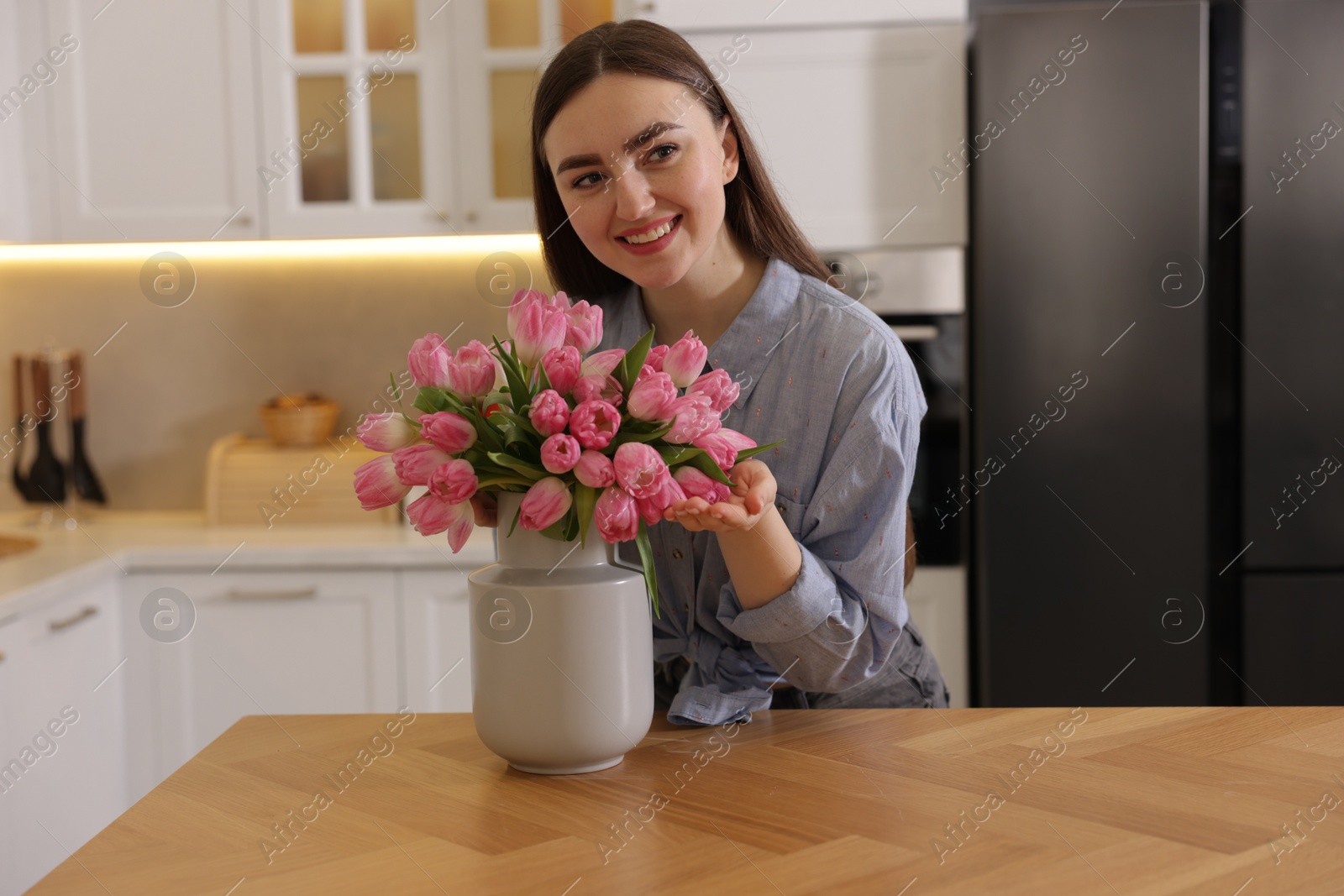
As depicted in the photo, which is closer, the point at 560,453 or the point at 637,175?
the point at 560,453

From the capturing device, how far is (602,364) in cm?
77

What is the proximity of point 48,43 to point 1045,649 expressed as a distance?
7.78 feet

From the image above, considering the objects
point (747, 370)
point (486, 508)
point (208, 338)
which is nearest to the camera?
point (486, 508)

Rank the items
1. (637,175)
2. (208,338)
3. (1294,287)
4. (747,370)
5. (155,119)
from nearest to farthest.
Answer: (637,175)
(747,370)
(1294,287)
(155,119)
(208,338)

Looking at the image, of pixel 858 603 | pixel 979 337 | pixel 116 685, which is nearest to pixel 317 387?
pixel 116 685

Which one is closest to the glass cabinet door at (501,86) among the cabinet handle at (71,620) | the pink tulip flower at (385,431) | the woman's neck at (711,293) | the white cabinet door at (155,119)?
the white cabinet door at (155,119)

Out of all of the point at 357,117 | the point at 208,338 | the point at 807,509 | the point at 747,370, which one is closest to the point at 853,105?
the point at 357,117

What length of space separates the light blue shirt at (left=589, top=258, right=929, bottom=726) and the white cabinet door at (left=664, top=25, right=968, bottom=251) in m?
0.98

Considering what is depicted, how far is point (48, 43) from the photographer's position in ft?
7.49

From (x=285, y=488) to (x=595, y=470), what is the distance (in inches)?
71.1

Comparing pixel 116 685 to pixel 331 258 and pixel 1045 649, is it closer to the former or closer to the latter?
pixel 331 258

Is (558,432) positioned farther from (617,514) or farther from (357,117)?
(357,117)

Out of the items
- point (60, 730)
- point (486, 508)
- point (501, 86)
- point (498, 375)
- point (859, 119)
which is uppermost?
point (501, 86)

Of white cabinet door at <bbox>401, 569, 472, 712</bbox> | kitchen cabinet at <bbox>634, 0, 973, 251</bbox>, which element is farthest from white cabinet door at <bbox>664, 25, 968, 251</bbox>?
white cabinet door at <bbox>401, 569, 472, 712</bbox>
